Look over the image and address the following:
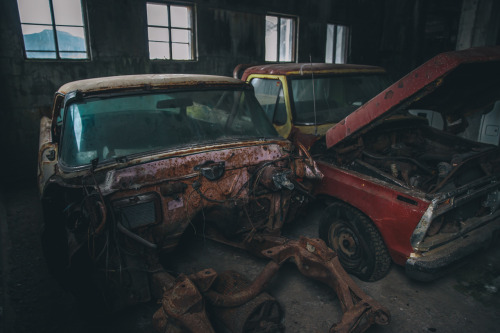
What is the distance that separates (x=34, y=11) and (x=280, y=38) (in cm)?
638

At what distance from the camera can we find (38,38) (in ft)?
21.7

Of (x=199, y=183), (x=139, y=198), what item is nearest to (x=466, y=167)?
(x=199, y=183)

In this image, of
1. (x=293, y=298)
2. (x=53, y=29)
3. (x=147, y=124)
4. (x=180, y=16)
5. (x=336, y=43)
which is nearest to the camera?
(x=147, y=124)

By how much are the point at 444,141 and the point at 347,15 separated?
8185 millimetres

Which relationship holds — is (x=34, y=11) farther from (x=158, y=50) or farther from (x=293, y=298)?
(x=293, y=298)

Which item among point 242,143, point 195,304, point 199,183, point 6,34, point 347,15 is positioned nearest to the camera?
point 195,304

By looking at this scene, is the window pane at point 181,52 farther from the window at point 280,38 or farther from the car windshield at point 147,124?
the car windshield at point 147,124

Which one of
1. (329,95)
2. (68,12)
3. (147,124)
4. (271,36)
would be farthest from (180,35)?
(147,124)

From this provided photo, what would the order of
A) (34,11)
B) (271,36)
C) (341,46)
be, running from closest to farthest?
(34,11) < (271,36) < (341,46)

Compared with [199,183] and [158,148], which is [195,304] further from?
[158,148]

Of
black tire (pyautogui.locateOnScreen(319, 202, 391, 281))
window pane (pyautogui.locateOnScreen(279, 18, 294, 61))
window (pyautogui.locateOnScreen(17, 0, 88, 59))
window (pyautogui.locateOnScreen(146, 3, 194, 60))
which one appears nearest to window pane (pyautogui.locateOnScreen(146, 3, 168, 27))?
window (pyautogui.locateOnScreen(146, 3, 194, 60))

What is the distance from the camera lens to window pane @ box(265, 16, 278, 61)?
967 centimetres

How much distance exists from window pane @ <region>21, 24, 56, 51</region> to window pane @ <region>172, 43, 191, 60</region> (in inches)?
102

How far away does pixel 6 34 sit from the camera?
6141 millimetres
